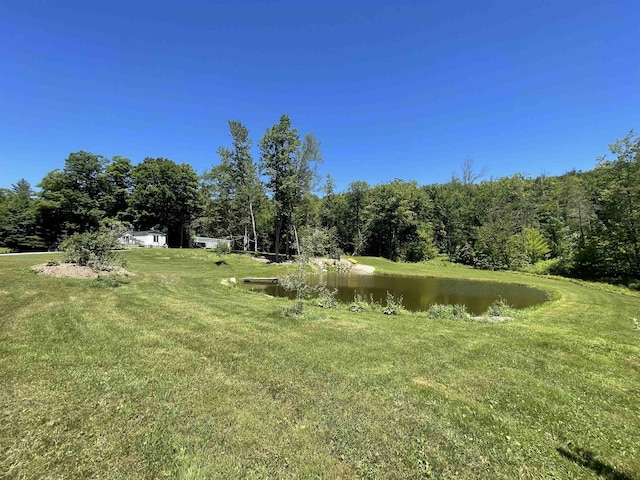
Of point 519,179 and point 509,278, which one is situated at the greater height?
point 519,179

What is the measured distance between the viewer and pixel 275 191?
1171 inches

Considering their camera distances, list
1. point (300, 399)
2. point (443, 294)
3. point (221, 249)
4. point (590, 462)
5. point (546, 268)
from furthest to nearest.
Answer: point (221, 249) → point (546, 268) → point (443, 294) → point (300, 399) → point (590, 462)

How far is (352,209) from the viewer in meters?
49.2

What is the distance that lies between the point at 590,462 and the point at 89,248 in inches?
614

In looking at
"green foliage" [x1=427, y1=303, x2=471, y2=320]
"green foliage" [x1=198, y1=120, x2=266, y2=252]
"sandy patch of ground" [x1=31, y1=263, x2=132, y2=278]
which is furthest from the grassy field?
"green foliage" [x1=198, y1=120, x2=266, y2=252]

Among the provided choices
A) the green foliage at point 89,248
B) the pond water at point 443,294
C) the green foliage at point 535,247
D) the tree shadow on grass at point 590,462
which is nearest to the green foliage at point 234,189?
the pond water at point 443,294

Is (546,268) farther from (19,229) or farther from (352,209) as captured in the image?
(19,229)

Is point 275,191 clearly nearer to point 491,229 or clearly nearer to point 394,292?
point 394,292

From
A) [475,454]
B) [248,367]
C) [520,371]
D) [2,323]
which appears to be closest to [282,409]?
[248,367]

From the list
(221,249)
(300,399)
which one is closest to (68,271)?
(300,399)

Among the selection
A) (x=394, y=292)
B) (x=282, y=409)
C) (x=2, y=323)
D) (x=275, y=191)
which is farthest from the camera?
(x=275, y=191)

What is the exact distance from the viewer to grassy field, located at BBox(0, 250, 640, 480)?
294cm

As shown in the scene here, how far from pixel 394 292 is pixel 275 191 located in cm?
1698

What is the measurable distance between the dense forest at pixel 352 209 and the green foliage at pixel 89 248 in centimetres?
1506
